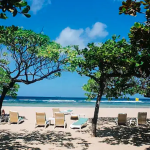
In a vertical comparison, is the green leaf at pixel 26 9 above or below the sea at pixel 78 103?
above

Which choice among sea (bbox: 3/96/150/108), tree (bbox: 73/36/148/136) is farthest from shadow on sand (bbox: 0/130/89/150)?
sea (bbox: 3/96/150/108)

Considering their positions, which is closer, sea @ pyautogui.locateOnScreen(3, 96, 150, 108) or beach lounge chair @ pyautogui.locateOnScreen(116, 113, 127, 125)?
beach lounge chair @ pyautogui.locateOnScreen(116, 113, 127, 125)

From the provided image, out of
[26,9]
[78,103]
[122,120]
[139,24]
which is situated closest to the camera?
[26,9]

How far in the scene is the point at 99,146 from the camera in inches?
316

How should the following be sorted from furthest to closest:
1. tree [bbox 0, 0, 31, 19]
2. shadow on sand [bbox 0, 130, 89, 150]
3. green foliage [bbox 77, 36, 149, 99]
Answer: green foliage [bbox 77, 36, 149, 99], shadow on sand [bbox 0, 130, 89, 150], tree [bbox 0, 0, 31, 19]

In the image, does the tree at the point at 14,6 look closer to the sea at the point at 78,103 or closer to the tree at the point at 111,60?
the tree at the point at 111,60

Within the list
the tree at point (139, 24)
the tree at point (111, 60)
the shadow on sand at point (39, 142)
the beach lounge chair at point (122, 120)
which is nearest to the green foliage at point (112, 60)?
the tree at point (111, 60)

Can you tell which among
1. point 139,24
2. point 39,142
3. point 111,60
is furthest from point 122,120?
point 139,24

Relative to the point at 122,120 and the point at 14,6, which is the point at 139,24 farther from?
the point at 122,120

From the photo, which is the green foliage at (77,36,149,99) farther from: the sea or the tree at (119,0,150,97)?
the sea

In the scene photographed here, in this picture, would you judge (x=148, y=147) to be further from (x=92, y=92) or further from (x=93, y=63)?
(x=92, y=92)

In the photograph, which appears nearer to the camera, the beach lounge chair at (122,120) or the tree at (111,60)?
the tree at (111,60)

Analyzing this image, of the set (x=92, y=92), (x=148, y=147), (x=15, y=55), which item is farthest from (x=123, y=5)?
(x=92, y=92)

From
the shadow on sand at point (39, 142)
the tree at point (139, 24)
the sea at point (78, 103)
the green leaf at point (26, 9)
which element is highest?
the tree at point (139, 24)
